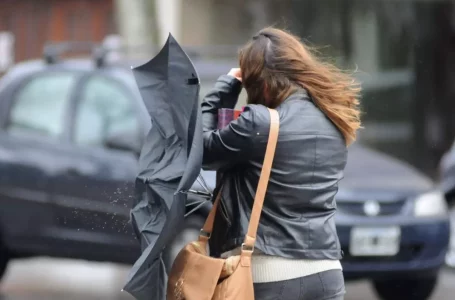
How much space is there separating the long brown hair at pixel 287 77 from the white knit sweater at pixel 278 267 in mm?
→ 462

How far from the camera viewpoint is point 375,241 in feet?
22.2

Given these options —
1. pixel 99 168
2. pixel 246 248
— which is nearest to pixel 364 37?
pixel 99 168

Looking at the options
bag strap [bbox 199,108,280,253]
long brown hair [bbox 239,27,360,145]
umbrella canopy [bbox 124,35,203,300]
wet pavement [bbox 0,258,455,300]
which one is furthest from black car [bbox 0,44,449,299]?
bag strap [bbox 199,108,280,253]

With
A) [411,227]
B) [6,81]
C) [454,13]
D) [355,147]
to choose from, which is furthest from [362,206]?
[454,13]

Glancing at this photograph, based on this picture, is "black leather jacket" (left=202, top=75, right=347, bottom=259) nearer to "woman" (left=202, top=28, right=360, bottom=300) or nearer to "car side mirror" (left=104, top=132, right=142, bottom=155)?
"woman" (left=202, top=28, right=360, bottom=300)

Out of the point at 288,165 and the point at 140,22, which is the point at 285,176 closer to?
Answer: the point at 288,165

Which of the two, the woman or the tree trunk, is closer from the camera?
the woman

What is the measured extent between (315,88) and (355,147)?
4.33 metres

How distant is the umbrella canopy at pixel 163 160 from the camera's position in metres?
3.50

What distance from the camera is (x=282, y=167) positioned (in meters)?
3.51

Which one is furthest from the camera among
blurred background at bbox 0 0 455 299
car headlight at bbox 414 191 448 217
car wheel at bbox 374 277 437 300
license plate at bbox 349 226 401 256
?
blurred background at bbox 0 0 455 299

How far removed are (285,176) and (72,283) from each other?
522cm

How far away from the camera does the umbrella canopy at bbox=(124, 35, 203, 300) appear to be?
3496 millimetres

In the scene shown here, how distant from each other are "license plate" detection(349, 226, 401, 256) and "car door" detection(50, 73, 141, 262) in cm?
137
